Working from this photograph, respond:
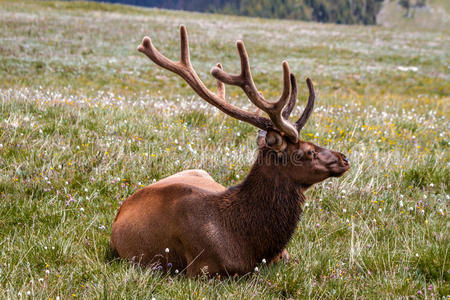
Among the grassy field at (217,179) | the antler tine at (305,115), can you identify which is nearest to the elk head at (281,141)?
the antler tine at (305,115)

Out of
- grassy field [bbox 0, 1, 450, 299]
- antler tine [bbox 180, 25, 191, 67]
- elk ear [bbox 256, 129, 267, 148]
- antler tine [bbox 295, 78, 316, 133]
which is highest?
antler tine [bbox 180, 25, 191, 67]

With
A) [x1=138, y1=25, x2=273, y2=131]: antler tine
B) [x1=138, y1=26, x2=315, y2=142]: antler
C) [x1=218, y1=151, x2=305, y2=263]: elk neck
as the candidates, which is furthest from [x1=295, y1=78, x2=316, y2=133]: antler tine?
[x1=218, y1=151, x2=305, y2=263]: elk neck

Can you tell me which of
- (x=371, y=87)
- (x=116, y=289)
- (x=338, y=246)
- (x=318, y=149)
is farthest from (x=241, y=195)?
(x=371, y=87)

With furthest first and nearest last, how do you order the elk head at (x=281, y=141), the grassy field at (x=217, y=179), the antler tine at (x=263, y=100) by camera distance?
the elk head at (x=281, y=141) → the antler tine at (x=263, y=100) → the grassy field at (x=217, y=179)

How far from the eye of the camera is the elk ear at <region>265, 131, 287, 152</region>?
3.93m

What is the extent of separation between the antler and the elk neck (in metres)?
0.35

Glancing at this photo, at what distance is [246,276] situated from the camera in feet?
12.8

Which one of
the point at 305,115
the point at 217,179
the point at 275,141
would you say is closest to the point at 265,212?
the point at 275,141

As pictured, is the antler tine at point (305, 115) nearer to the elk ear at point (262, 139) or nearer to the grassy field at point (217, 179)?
the elk ear at point (262, 139)

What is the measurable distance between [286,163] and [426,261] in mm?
1502

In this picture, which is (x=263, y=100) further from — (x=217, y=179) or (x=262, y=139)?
(x=217, y=179)

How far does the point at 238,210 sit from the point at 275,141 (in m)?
0.72

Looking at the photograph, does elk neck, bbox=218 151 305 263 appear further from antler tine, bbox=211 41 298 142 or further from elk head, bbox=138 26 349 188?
antler tine, bbox=211 41 298 142

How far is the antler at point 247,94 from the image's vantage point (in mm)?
3779
